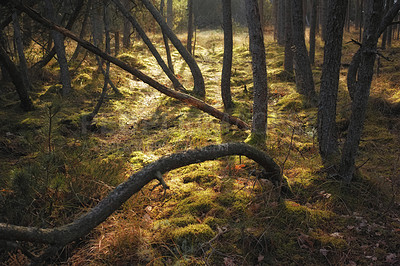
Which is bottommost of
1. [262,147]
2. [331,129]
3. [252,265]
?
[252,265]

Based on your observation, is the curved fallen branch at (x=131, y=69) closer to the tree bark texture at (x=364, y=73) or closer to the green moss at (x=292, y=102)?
the green moss at (x=292, y=102)

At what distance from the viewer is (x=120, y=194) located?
299 centimetres

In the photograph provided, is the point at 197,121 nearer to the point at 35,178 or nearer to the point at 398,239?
the point at 35,178

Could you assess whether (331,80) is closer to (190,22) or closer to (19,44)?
(19,44)

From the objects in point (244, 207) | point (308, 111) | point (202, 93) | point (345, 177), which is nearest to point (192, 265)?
point (244, 207)

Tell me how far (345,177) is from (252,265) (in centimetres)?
203

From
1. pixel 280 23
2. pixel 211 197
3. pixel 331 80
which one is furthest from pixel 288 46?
pixel 211 197

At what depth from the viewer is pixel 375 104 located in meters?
7.07

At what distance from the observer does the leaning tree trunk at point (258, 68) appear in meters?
5.91

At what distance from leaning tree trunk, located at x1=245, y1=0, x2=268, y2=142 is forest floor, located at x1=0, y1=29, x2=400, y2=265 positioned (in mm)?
441

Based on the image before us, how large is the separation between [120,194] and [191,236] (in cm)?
111

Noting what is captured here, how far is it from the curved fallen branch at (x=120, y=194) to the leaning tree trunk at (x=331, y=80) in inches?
54.6

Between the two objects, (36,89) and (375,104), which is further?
(36,89)

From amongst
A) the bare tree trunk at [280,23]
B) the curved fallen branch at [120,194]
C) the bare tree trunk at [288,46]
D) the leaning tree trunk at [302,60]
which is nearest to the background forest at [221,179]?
the curved fallen branch at [120,194]
